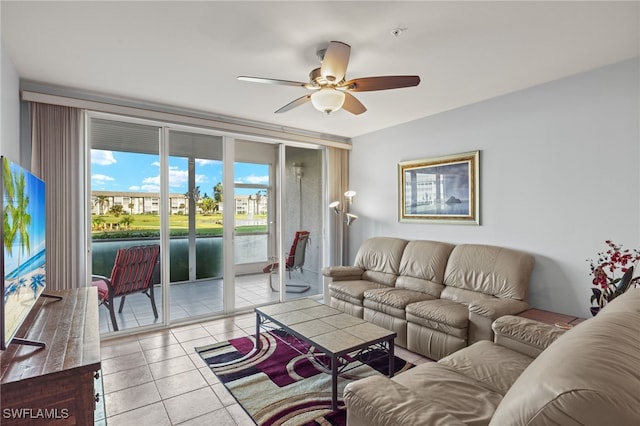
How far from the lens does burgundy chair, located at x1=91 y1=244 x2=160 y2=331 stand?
3486mm

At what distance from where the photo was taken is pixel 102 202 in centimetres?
354

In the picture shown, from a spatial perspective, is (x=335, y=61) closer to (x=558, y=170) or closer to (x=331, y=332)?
(x=331, y=332)

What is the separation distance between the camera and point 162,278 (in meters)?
3.83

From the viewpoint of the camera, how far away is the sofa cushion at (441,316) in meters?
2.76

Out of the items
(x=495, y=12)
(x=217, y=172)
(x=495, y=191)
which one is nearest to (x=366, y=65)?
(x=495, y=12)

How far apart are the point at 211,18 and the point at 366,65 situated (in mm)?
1244

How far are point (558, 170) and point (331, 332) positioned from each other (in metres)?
2.52

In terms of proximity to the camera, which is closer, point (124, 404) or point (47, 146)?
point (124, 404)

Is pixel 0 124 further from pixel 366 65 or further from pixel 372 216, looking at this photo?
pixel 372 216

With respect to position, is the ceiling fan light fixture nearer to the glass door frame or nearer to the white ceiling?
the white ceiling

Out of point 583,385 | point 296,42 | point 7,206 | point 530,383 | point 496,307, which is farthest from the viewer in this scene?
point 496,307

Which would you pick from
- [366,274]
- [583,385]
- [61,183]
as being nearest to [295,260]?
[366,274]

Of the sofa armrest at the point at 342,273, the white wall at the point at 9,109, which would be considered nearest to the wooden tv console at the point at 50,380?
the white wall at the point at 9,109

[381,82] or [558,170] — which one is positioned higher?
[381,82]
